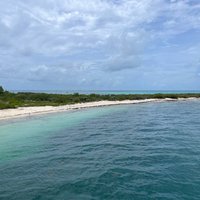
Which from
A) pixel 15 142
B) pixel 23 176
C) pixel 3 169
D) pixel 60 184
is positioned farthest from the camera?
pixel 15 142

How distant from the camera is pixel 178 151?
18922 mm

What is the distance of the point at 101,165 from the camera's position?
52.9ft

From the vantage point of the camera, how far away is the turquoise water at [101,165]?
1204 cm

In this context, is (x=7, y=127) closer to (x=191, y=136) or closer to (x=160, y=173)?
(x=191, y=136)

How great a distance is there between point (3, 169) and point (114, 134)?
1291cm

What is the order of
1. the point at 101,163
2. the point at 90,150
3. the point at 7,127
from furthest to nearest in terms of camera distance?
1. the point at 7,127
2. the point at 90,150
3. the point at 101,163

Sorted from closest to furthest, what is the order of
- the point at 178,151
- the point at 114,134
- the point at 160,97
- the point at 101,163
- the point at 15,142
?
the point at 101,163 < the point at 178,151 < the point at 15,142 < the point at 114,134 < the point at 160,97

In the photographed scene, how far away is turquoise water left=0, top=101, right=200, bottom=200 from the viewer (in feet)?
39.5

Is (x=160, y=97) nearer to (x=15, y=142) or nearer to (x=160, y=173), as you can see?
(x=15, y=142)

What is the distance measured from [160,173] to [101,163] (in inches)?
140

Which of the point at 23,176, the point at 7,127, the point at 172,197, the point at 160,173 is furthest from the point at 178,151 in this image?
the point at 7,127

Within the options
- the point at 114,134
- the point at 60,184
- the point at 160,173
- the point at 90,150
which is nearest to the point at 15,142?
the point at 90,150

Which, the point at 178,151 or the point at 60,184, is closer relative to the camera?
the point at 60,184

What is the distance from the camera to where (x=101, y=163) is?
54.3 feet
